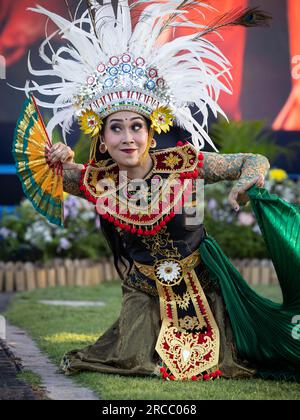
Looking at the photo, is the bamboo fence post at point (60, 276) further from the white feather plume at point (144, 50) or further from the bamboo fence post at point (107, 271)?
the white feather plume at point (144, 50)

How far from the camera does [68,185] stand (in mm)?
4809

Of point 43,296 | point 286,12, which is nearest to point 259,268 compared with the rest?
point 43,296

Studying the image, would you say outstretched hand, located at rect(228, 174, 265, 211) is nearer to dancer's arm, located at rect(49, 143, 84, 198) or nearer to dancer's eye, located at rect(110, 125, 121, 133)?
dancer's eye, located at rect(110, 125, 121, 133)

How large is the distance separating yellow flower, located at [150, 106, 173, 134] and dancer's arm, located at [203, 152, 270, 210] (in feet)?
0.88

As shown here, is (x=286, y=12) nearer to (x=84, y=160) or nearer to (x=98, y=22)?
(x=84, y=160)

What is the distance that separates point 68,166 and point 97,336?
59.0 inches

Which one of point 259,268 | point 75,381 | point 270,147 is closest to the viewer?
point 75,381

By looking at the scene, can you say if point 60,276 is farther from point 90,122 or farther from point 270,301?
point 270,301

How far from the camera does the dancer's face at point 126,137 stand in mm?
4648

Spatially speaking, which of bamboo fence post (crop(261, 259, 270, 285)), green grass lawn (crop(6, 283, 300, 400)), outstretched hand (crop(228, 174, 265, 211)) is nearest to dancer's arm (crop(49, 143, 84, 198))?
outstretched hand (crop(228, 174, 265, 211))

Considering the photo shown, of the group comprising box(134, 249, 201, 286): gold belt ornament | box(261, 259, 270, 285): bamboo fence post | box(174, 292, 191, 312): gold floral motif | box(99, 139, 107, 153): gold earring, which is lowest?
box(261, 259, 270, 285): bamboo fence post

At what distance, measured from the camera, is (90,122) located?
4.70m

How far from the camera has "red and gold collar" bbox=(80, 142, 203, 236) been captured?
4680 mm

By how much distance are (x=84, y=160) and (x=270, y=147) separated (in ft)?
7.33
